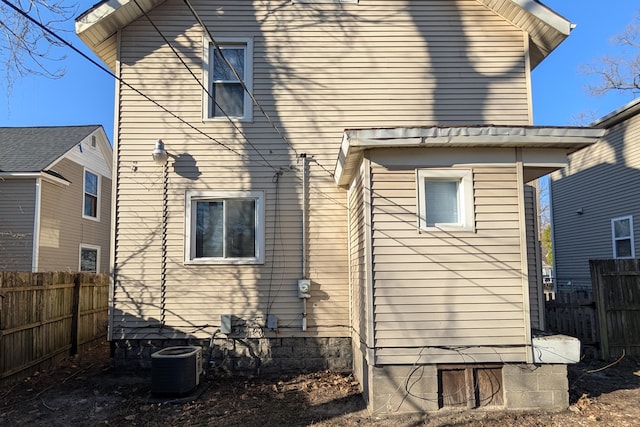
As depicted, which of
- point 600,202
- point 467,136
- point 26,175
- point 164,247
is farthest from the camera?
point 600,202

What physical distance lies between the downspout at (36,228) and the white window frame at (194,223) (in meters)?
7.65

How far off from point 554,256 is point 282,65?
12.8 meters

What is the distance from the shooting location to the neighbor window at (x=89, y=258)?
15266 millimetres

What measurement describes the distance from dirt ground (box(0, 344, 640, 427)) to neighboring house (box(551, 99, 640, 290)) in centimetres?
592

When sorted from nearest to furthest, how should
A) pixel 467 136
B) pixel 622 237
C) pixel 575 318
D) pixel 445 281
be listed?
pixel 467 136 → pixel 445 281 → pixel 575 318 → pixel 622 237

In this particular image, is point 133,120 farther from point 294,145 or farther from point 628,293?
point 628,293

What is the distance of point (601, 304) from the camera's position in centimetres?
805

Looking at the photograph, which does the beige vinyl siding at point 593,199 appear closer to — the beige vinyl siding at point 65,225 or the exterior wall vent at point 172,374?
the exterior wall vent at point 172,374

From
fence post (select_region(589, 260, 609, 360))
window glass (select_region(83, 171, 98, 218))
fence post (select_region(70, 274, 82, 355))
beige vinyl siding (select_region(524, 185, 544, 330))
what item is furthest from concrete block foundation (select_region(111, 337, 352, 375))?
window glass (select_region(83, 171, 98, 218))

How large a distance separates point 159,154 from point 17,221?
811 cm

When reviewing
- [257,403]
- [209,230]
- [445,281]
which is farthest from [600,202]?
[257,403]

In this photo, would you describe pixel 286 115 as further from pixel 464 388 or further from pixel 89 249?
pixel 89 249

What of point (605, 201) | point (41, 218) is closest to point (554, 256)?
point (605, 201)

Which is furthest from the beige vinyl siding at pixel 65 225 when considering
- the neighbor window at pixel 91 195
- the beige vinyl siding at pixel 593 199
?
the beige vinyl siding at pixel 593 199
